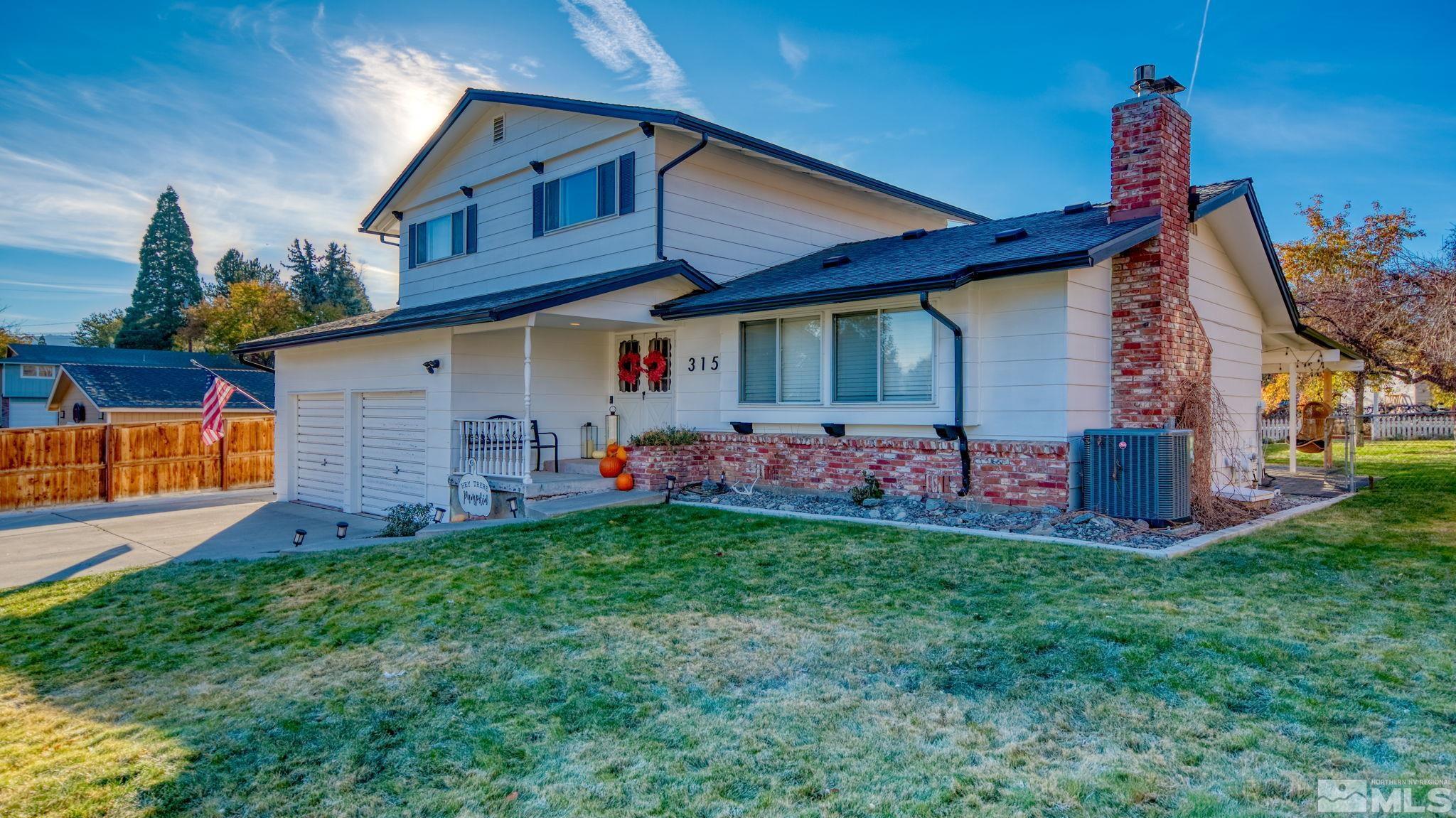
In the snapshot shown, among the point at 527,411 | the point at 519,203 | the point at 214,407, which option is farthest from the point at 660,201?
the point at 214,407

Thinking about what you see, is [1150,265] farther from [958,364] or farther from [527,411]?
[527,411]

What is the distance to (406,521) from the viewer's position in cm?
1000

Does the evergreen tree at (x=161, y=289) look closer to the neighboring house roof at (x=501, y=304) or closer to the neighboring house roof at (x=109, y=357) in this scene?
the neighboring house roof at (x=109, y=357)

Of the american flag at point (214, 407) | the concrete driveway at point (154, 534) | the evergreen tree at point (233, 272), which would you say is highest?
the evergreen tree at point (233, 272)

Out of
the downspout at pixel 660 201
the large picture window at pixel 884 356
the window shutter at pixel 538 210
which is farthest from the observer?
the window shutter at pixel 538 210

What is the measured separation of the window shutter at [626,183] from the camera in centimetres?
1223

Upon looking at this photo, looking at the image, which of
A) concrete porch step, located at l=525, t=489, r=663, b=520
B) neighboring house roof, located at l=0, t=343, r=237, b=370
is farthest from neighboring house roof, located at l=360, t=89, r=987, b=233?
neighboring house roof, located at l=0, t=343, r=237, b=370

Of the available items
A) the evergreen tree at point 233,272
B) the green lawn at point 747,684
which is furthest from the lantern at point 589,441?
the evergreen tree at point 233,272

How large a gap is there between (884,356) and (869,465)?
1.45m

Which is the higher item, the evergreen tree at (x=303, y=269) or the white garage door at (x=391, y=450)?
the evergreen tree at (x=303, y=269)

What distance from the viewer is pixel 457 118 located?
14.8 m

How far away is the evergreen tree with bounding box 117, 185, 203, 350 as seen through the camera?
4744cm

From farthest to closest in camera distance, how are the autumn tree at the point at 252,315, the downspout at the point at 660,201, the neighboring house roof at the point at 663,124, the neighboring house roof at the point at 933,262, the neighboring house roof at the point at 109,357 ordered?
1. the autumn tree at the point at 252,315
2. the neighboring house roof at the point at 109,357
3. the downspout at the point at 660,201
4. the neighboring house roof at the point at 663,124
5. the neighboring house roof at the point at 933,262

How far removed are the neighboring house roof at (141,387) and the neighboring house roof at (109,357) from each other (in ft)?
32.3
